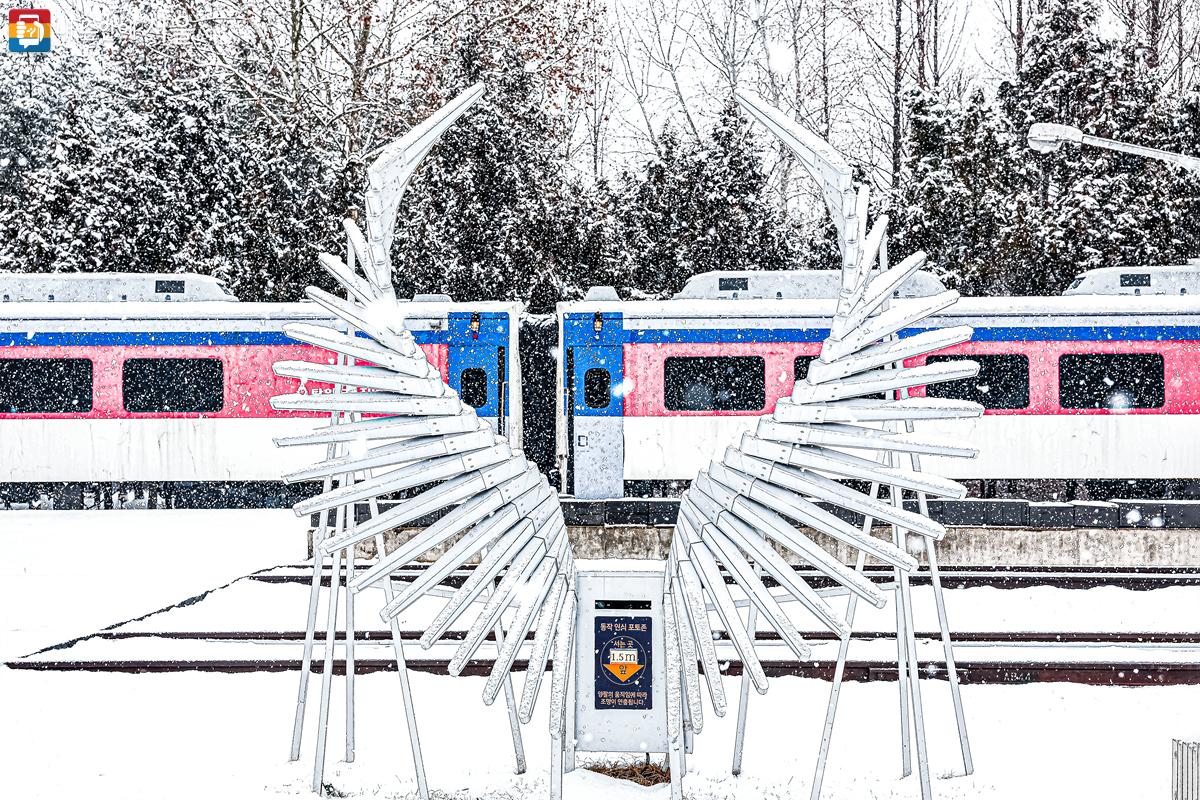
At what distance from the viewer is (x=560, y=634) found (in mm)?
5398

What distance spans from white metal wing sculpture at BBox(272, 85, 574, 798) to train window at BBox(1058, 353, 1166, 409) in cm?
1348

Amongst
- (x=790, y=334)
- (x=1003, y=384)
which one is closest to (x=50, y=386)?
(x=790, y=334)

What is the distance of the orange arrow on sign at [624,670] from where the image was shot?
222 inches

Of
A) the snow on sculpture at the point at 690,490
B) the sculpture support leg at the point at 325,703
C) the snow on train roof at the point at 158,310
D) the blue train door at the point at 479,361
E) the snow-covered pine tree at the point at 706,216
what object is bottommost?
the sculpture support leg at the point at 325,703

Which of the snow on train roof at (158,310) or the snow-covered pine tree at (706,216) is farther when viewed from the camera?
the snow-covered pine tree at (706,216)

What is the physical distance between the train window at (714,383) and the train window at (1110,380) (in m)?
3.88

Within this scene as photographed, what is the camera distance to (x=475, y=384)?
60.0 feet

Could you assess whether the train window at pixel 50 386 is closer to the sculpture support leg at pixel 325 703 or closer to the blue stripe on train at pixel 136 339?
the blue stripe on train at pixel 136 339

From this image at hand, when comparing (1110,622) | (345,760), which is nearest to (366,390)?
(345,760)

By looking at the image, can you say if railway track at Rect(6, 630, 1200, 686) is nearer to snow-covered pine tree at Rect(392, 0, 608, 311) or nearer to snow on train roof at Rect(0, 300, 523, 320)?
snow on train roof at Rect(0, 300, 523, 320)

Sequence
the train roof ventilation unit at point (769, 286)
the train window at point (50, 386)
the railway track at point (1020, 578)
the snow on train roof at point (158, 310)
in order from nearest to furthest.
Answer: the railway track at point (1020, 578) → the train roof ventilation unit at point (769, 286) → the snow on train roof at point (158, 310) → the train window at point (50, 386)

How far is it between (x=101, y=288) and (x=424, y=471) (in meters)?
16.0

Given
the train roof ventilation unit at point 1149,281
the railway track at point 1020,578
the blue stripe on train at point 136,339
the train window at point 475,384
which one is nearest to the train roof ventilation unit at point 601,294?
the train window at point 475,384

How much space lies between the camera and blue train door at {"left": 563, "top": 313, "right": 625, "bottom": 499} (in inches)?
687
